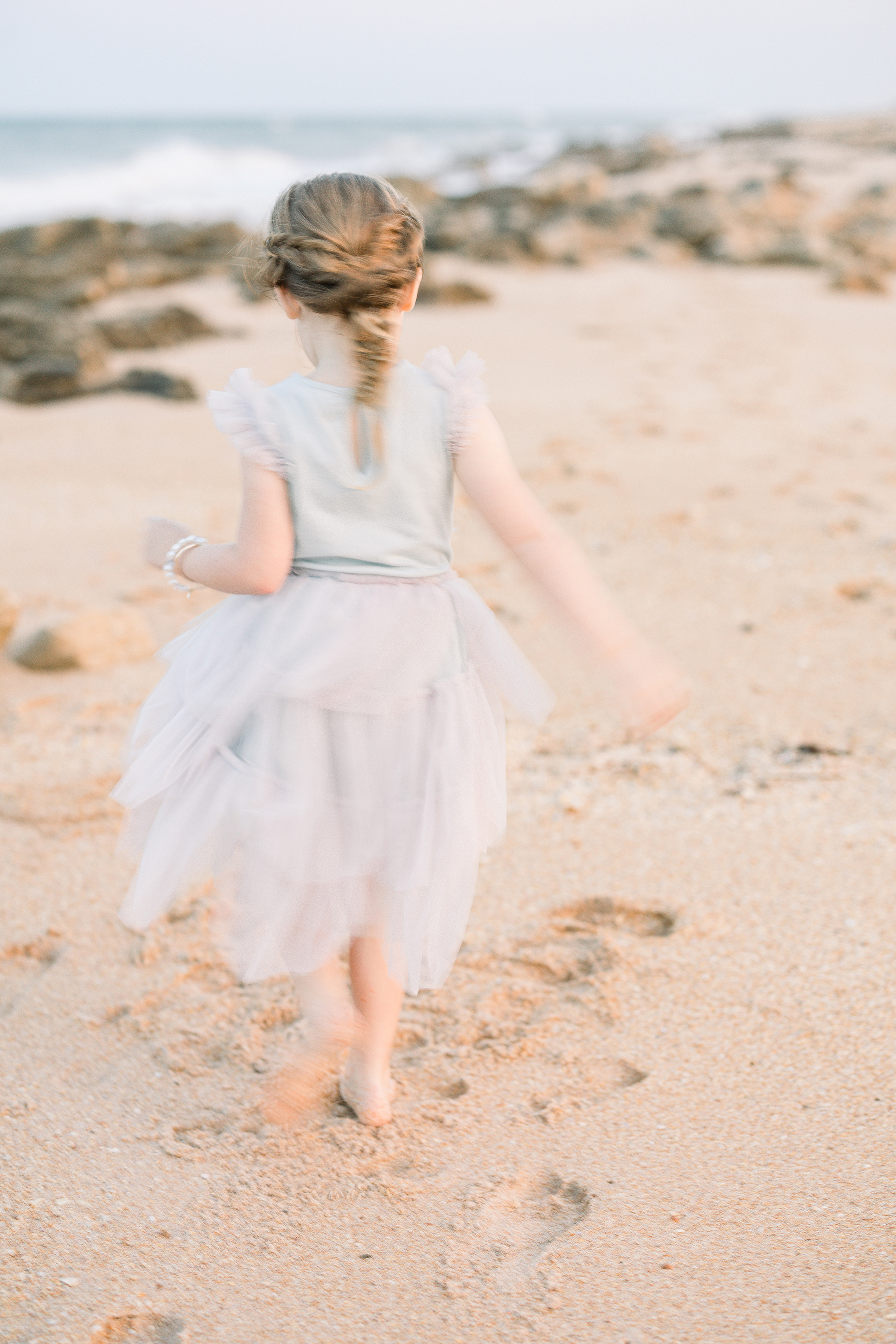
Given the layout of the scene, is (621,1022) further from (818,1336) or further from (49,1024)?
(49,1024)

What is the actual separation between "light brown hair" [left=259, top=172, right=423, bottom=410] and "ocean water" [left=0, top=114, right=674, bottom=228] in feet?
26.9

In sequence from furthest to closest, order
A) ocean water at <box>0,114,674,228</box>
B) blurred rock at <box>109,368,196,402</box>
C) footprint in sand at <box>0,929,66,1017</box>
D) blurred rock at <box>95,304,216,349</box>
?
ocean water at <box>0,114,674,228</box>, blurred rock at <box>95,304,216,349</box>, blurred rock at <box>109,368,196,402</box>, footprint in sand at <box>0,929,66,1017</box>

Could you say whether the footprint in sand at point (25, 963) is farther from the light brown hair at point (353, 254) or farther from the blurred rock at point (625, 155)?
the blurred rock at point (625, 155)

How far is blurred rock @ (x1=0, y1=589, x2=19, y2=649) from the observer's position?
3.22 m

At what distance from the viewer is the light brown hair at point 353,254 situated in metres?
1.38

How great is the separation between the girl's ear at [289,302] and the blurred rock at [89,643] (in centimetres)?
192

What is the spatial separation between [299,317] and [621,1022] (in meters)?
1.25

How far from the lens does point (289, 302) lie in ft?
4.84

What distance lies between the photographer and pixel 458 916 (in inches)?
62.4

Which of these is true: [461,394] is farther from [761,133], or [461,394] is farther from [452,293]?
[761,133]

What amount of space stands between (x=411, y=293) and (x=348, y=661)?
494 mm

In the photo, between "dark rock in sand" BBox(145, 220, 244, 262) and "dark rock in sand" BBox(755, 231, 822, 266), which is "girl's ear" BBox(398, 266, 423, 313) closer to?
"dark rock in sand" BBox(755, 231, 822, 266)

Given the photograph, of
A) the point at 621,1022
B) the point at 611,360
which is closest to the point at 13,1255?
the point at 621,1022

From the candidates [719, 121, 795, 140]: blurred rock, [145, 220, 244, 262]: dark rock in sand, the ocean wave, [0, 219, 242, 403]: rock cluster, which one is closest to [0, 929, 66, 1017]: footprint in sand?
[0, 219, 242, 403]: rock cluster
